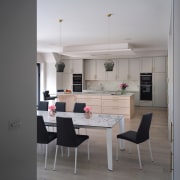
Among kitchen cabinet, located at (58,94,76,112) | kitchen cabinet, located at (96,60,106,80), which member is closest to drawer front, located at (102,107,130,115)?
kitchen cabinet, located at (58,94,76,112)

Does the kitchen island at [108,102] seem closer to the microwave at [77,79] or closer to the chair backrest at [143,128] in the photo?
the microwave at [77,79]

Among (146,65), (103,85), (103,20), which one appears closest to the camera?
(103,20)

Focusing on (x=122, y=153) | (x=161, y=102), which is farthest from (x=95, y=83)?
(x=122, y=153)

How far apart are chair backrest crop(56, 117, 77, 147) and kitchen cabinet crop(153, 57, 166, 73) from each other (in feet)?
26.0

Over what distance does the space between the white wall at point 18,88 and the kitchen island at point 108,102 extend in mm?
5856

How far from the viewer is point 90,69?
36.5ft

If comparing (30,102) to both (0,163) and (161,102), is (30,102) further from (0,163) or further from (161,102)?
(161,102)

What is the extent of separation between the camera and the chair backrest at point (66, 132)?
3193 millimetres

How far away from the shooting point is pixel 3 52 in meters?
1.74

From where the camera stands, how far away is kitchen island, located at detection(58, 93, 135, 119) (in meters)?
7.70

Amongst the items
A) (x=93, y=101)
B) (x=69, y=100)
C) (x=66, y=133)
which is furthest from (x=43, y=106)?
(x=69, y=100)

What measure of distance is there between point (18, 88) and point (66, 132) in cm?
151

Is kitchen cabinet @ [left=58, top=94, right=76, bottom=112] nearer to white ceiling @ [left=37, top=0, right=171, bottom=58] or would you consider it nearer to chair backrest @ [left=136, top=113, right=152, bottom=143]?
white ceiling @ [left=37, top=0, right=171, bottom=58]

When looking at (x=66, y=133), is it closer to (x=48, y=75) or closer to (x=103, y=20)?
(x=103, y=20)
